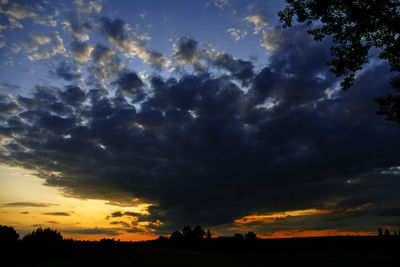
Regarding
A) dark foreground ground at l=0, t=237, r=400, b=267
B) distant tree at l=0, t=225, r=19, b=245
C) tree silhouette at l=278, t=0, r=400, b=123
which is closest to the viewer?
tree silhouette at l=278, t=0, r=400, b=123

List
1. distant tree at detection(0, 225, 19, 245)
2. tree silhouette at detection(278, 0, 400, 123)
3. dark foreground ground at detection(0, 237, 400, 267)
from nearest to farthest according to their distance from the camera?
tree silhouette at detection(278, 0, 400, 123) < dark foreground ground at detection(0, 237, 400, 267) < distant tree at detection(0, 225, 19, 245)

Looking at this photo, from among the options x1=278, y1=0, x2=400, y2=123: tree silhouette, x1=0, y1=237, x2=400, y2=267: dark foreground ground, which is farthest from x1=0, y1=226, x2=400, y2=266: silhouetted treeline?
x1=278, y1=0, x2=400, y2=123: tree silhouette

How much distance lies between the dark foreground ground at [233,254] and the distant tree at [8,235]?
494cm

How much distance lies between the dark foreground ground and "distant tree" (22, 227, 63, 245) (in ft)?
6.01

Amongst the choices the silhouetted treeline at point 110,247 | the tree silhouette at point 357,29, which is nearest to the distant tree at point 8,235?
the silhouetted treeline at point 110,247

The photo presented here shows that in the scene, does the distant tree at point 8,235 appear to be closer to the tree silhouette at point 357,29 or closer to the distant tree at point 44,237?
the distant tree at point 44,237

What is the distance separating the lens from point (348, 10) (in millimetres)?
20391

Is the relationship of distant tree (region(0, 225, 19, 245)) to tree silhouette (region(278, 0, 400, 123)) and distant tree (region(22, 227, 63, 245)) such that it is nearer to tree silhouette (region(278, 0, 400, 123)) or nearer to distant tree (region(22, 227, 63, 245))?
distant tree (region(22, 227, 63, 245))

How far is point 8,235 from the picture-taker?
97688 mm

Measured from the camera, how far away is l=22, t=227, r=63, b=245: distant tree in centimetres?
9894

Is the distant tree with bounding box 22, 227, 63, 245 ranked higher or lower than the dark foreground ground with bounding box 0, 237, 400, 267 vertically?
higher

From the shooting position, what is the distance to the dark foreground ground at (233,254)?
8112cm

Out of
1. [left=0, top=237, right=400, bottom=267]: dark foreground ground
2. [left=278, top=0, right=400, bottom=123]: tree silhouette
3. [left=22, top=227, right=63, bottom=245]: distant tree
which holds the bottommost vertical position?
[left=0, top=237, right=400, bottom=267]: dark foreground ground

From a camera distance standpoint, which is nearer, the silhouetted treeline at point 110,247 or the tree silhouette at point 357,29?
the tree silhouette at point 357,29
